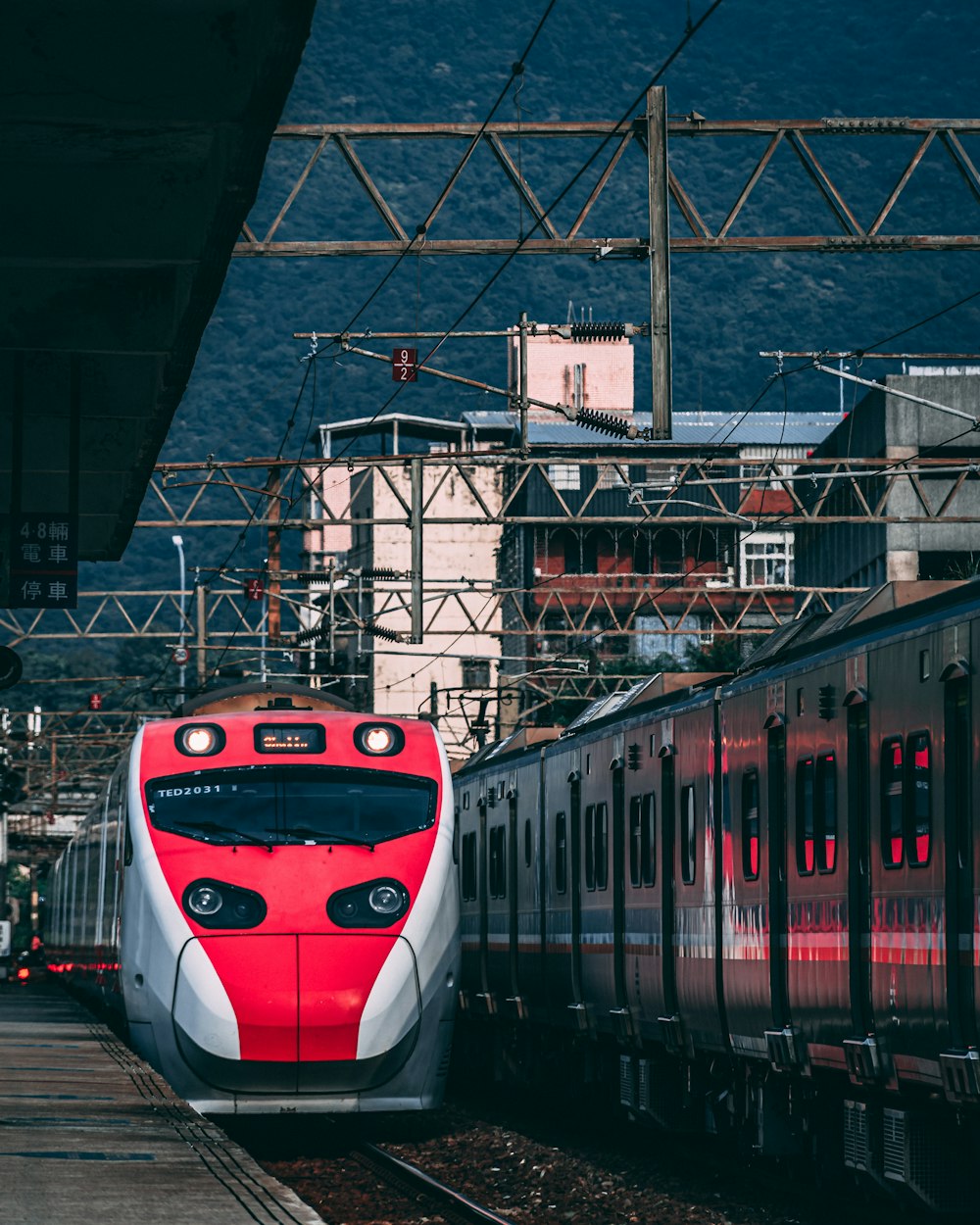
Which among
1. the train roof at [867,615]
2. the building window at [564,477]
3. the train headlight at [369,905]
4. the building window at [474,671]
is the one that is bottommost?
the train headlight at [369,905]

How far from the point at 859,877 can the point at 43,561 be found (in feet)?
30.4

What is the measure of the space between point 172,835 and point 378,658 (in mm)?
76392

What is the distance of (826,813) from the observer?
43.2 ft

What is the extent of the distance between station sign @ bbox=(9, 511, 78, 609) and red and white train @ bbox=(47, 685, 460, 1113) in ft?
6.07

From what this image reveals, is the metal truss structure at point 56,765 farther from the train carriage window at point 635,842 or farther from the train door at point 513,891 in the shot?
the train carriage window at point 635,842

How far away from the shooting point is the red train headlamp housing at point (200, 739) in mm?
17516

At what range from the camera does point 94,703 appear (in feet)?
182

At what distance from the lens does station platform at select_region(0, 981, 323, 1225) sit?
979 cm

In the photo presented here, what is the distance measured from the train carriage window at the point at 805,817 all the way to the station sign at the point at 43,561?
769 cm

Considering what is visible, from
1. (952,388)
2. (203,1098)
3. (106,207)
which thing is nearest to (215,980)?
(203,1098)

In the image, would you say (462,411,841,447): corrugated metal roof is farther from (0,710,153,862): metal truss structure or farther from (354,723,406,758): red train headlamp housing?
(354,723,406,758): red train headlamp housing

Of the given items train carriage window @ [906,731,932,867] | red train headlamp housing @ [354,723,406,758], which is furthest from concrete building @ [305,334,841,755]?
train carriage window @ [906,731,932,867]

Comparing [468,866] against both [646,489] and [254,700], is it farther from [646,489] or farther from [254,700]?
[254,700]

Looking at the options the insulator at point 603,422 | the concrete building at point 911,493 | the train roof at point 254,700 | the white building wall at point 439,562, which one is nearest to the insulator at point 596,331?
the insulator at point 603,422
